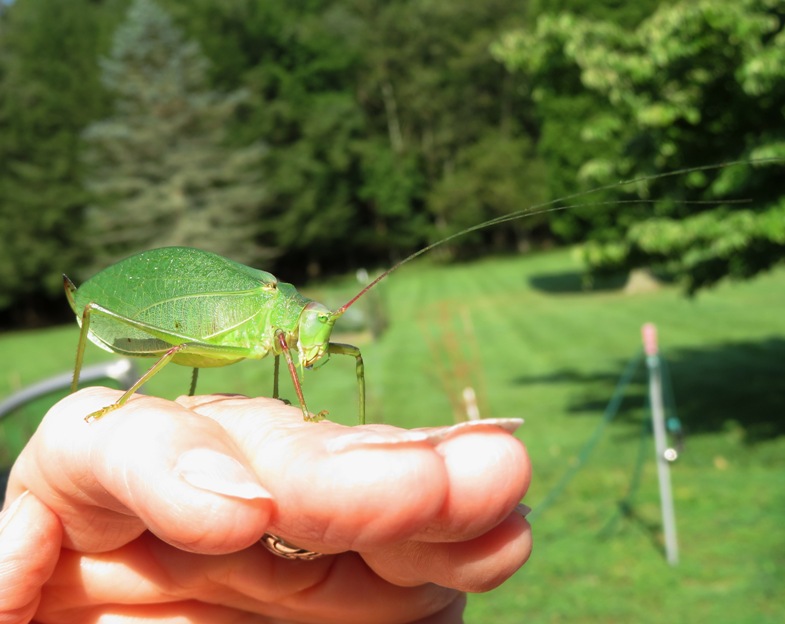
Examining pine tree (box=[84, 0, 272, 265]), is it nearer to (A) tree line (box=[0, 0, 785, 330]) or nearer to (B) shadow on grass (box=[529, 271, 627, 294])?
(A) tree line (box=[0, 0, 785, 330])

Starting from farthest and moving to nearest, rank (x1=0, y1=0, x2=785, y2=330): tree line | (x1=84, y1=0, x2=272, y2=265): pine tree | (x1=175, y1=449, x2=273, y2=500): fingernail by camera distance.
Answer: (x1=0, y1=0, x2=785, y2=330): tree line < (x1=84, y1=0, x2=272, y2=265): pine tree < (x1=175, y1=449, x2=273, y2=500): fingernail

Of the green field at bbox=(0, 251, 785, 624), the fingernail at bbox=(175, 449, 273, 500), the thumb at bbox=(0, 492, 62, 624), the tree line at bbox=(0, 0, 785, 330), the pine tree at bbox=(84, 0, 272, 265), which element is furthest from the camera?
the tree line at bbox=(0, 0, 785, 330)

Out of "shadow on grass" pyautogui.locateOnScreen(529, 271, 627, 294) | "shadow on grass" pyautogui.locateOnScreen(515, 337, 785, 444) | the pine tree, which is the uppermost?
the pine tree

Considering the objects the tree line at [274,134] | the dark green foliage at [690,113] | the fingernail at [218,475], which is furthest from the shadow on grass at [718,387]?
the fingernail at [218,475]

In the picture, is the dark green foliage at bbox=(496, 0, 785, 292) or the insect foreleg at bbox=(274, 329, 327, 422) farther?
the dark green foliage at bbox=(496, 0, 785, 292)

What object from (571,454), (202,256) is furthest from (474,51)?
(202,256)

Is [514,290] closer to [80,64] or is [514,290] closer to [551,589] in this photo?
[551,589]

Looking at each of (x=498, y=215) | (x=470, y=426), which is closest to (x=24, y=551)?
(x=470, y=426)

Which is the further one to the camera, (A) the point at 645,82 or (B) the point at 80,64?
(B) the point at 80,64

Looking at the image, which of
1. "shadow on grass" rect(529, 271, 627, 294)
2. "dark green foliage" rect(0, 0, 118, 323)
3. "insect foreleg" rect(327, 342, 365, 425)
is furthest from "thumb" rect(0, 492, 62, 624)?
"dark green foliage" rect(0, 0, 118, 323)
